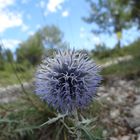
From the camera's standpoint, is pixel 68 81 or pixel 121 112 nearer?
pixel 68 81

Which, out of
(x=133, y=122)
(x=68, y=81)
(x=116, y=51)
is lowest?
(x=133, y=122)

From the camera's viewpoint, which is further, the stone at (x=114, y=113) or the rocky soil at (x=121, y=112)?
the stone at (x=114, y=113)

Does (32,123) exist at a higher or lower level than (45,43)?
lower

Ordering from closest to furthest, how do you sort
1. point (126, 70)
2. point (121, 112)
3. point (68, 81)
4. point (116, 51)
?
point (68, 81) → point (121, 112) → point (126, 70) → point (116, 51)

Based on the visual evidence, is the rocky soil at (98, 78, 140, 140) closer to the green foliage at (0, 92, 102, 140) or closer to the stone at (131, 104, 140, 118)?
the stone at (131, 104, 140, 118)

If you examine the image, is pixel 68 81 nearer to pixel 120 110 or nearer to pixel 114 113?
pixel 114 113

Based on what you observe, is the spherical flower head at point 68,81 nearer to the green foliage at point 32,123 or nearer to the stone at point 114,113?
the green foliage at point 32,123

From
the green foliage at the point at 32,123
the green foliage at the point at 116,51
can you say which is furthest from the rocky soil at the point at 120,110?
the green foliage at the point at 116,51

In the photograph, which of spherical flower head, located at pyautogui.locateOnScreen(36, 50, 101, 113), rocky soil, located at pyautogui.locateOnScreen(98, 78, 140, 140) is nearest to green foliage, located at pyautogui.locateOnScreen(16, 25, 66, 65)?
spherical flower head, located at pyautogui.locateOnScreen(36, 50, 101, 113)

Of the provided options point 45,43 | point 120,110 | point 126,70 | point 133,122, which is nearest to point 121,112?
point 120,110
